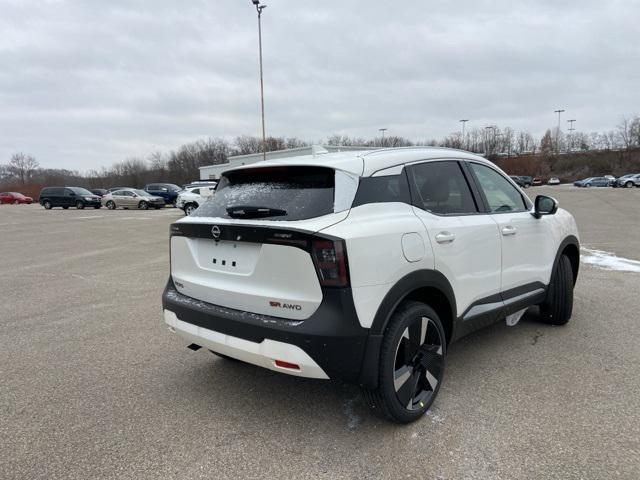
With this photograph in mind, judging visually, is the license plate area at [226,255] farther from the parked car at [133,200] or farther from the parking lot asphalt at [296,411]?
the parked car at [133,200]

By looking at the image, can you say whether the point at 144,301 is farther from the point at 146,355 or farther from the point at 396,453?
the point at 396,453

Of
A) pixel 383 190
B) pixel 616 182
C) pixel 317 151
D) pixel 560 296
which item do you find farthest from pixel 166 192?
pixel 616 182

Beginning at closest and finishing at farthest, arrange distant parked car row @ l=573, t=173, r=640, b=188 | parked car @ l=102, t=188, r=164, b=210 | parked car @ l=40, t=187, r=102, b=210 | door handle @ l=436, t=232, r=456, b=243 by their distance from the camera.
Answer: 1. door handle @ l=436, t=232, r=456, b=243
2. parked car @ l=102, t=188, r=164, b=210
3. parked car @ l=40, t=187, r=102, b=210
4. distant parked car row @ l=573, t=173, r=640, b=188

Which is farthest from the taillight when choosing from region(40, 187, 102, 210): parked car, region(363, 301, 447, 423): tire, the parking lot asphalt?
region(40, 187, 102, 210): parked car

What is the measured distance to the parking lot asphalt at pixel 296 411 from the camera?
2.51 meters

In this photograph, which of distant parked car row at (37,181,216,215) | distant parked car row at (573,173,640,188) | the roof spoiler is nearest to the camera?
the roof spoiler

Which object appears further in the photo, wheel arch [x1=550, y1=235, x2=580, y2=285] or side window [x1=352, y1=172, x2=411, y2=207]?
wheel arch [x1=550, y1=235, x2=580, y2=285]

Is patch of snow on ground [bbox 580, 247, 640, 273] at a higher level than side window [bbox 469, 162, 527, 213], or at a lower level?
lower

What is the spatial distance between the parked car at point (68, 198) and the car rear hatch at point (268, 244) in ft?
121

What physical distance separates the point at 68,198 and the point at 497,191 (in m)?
38.8

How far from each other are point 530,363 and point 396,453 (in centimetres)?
177

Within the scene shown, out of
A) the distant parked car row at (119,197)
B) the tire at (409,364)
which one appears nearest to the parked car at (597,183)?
the distant parked car row at (119,197)

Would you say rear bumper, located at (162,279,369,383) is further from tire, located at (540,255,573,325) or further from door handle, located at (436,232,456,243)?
tire, located at (540,255,573,325)

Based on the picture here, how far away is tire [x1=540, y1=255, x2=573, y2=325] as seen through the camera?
14.9 feet
